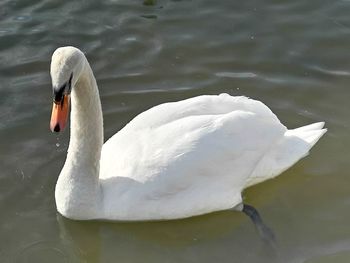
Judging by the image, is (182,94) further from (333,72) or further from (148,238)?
(148,238)

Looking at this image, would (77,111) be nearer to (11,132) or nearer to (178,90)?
(11,132)

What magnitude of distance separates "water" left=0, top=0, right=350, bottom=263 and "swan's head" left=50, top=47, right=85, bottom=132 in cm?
129

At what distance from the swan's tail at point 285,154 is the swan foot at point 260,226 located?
0.25m

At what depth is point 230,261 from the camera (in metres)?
5.90

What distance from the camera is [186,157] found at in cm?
575

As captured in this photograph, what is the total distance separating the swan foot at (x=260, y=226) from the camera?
239 inches

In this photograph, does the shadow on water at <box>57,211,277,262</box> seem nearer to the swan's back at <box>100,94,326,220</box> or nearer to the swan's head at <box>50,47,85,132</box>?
the swan's back at <box>100,94,326,220</box>

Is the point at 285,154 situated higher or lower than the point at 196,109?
lower

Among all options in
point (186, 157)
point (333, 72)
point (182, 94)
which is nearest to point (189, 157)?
point (186, 157)

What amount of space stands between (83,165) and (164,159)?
67cm

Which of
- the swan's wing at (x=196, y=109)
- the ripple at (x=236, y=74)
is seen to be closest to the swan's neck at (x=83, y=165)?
the swan's wing at (x=196, y=109)

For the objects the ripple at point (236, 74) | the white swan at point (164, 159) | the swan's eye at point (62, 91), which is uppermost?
the swan's eye at point (62, 91)

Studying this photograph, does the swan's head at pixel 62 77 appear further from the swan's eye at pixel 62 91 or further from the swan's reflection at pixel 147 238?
the swan's reflection at pixel 147 238

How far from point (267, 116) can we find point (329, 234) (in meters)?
1.08
